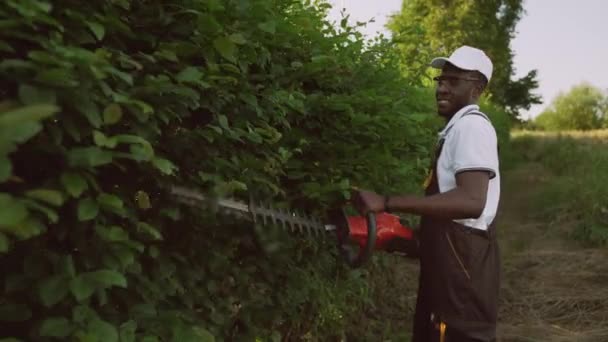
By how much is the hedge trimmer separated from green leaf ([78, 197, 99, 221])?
0.53 m

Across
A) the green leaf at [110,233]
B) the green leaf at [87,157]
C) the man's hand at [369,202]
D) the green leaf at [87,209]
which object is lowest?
the man's hand at [369,202]

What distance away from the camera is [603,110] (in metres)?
55.6

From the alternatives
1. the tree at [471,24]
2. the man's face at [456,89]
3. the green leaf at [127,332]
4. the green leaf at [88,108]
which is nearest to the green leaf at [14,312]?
the green leaf at [127,332]

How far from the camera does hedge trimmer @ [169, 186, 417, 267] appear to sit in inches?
90.0

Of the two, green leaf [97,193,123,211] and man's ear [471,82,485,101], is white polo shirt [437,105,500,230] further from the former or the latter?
green leaf [97,193,123,211]

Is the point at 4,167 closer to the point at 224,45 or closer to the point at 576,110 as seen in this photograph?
the point at 224,45

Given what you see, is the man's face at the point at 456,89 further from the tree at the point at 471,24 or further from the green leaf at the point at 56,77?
the tree at the point at 471,24

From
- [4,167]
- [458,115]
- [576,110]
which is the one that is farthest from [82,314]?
[576,110]

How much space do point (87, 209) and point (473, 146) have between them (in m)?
1.56

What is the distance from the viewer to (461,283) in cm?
257

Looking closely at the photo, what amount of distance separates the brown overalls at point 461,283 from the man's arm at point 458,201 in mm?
170

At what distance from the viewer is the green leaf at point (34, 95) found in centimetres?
129

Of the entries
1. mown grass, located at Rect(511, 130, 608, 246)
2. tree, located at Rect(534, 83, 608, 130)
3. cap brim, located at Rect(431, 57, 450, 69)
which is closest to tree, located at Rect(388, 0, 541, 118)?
mown grass, located at Rect(511, 130, 608, 246)

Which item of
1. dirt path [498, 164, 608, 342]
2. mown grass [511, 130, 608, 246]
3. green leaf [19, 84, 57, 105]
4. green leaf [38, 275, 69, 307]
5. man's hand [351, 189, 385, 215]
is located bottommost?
dirt path [498, 164, 608, 342]
